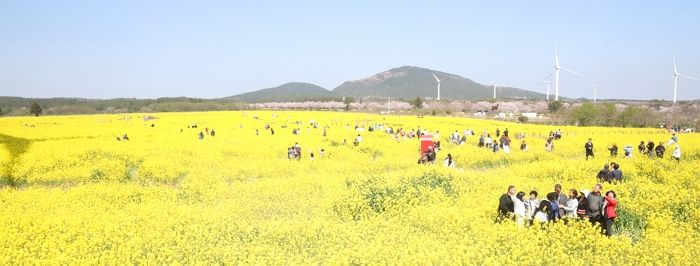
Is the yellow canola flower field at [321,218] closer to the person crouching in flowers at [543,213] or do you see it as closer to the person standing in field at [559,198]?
the person crouching in flowers at [543,213]

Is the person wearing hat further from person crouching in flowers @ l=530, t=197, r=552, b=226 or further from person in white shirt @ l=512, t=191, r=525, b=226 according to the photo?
person in white shirt @ l=512, t=191, r=525, b=226

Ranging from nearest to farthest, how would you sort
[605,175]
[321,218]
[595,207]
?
[595,207] < [321,218] < [605,175]

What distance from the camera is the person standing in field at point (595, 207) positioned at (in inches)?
475

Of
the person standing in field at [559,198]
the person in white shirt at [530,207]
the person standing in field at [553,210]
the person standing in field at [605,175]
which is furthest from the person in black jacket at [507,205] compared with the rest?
the person standing in field at [605,175]

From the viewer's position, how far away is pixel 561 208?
1262cm

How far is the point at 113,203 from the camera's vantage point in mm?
16656

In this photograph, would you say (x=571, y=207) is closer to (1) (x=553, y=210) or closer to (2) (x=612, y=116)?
(1) (x=553, y=210)

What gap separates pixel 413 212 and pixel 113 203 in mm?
9845

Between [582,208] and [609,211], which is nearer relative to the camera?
[609,211]

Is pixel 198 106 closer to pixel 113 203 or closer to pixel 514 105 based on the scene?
pixel 514 105

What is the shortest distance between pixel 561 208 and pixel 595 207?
0.81m

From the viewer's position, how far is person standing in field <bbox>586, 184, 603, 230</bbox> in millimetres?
12055

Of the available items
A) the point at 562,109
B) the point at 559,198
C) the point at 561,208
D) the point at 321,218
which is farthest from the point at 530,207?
the point at 562,109

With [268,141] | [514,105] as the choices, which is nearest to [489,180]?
[268,141]
